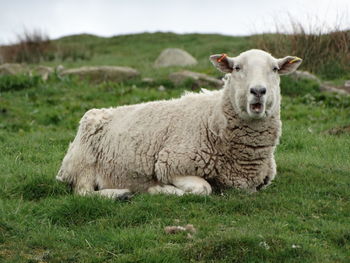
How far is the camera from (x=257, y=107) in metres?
6.60

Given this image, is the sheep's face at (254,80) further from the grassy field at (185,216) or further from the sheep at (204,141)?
the grassy field at (185,216)

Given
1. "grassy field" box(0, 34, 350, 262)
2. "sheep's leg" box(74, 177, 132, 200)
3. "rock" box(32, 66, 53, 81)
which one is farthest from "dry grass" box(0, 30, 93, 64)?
"sheep's leg" box(74, 177, 132, 200)

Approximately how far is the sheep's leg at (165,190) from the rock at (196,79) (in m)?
7.96

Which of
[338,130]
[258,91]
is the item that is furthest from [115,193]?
[338,130]

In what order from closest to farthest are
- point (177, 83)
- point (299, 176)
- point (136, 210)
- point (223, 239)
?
point (223, 239), point (136, 210), point (299, 176), point (177, 83)

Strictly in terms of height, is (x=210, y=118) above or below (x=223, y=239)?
above

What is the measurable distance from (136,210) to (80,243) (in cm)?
86

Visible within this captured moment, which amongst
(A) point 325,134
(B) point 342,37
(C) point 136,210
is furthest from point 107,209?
(B) point 342,37

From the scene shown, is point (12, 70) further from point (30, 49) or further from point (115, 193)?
point (115, 193)

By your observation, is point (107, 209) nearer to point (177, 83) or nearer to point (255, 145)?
point (255, 145)

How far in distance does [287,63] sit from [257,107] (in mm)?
835

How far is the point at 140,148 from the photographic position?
7.36 m

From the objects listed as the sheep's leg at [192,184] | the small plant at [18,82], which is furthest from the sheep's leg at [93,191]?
the small plant at [18,82]

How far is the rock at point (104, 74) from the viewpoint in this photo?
16656 mm
